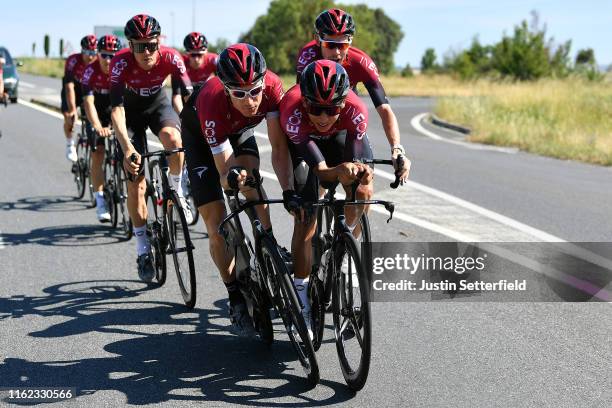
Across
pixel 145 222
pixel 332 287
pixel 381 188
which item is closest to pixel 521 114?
pixel 381 188

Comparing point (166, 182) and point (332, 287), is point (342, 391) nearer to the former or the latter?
point (332, 287)

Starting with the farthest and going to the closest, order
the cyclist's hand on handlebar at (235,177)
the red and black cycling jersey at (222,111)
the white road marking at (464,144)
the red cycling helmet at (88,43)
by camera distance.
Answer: the white road marking at (464,144), the red cycling helmet at (88,43), the red and black cycling jersey at (222,111), the cyclist's hand on handlebar at (235,177)

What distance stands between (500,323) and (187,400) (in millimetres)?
2350

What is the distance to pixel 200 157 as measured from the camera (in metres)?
5.68

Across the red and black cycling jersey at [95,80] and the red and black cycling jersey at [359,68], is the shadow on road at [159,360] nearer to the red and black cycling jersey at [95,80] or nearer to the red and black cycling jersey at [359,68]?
the red and black cycling jersey at [359,68]

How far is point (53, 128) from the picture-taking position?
20031mm

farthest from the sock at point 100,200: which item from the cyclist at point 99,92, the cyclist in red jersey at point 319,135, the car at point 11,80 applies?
the car at point 11,80

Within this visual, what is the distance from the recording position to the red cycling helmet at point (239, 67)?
4758 millimetres

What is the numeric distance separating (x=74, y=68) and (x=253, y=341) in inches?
262

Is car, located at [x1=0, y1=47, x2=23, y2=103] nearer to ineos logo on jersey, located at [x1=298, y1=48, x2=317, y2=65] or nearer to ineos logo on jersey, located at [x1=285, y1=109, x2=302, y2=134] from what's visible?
ineos logo on jersey, located at [x1=298, y1=48, x2=317, y2=65]

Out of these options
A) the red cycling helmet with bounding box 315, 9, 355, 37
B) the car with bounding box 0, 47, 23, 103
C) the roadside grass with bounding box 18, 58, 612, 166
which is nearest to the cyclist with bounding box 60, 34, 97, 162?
the red cycling helmet with bounding box 315, 9, 355, 37

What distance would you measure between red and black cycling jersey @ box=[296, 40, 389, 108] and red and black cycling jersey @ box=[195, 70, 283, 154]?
104 centimetres

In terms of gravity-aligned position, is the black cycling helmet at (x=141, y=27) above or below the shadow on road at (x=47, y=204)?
above

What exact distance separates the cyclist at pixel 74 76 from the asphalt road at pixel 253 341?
7.08ft
